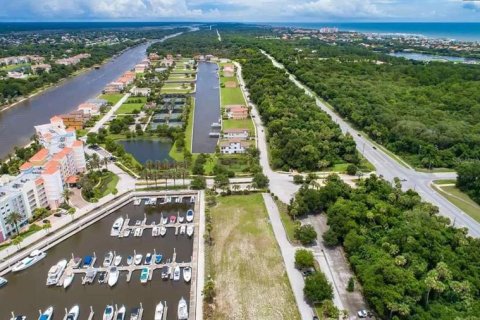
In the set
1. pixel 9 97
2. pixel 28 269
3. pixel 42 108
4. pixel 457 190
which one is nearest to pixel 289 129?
pixel 457 190

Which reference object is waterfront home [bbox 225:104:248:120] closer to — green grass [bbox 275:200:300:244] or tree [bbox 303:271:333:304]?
green grass [bbox 275:200:300:244]

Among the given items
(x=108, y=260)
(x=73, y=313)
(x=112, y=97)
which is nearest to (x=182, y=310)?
(x=73, y=313)

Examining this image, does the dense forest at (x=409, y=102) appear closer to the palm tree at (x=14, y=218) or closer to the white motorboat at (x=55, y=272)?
the white motorboat at (x=55, y=272)

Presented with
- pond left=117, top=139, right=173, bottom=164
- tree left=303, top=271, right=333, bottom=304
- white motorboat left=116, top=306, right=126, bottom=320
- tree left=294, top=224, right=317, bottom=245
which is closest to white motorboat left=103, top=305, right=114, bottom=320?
white motorboat left=116, top=306, right=126, bottom=320

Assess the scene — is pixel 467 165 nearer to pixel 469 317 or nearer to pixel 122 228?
pixel 469 317

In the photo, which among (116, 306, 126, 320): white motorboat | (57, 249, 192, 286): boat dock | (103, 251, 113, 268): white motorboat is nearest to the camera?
(116, 306, 126, 320): white motorboat

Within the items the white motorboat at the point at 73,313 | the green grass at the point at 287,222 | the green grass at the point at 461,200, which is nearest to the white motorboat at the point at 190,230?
the green grass at the point at 287,222
